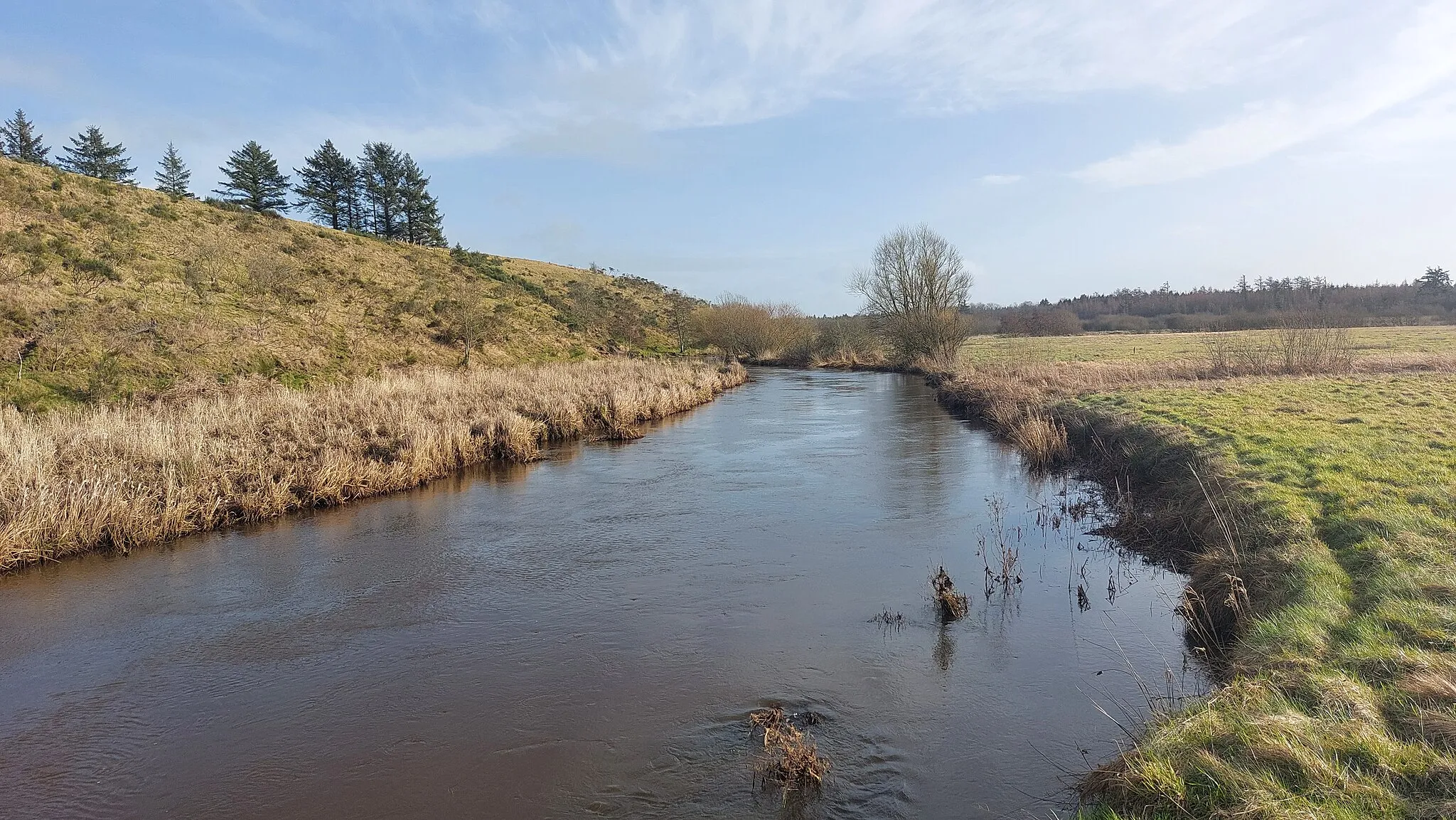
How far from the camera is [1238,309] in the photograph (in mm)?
88312

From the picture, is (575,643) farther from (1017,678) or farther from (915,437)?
(915,437)

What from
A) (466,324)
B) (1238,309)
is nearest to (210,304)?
(466,324)

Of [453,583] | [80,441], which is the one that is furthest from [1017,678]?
[80,441]

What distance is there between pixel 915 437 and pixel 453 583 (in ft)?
42.8

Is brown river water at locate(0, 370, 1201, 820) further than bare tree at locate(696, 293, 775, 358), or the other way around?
bare tree at locate(696, 293, 775, 358)

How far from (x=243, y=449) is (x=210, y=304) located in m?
15.5

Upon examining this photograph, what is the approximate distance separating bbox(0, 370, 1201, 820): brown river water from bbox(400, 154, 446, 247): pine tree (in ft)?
155

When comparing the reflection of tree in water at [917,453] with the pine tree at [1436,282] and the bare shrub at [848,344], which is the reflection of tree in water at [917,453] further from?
the pine tree at [1436,282]

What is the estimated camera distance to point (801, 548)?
10031mm

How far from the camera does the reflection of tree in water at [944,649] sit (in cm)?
657

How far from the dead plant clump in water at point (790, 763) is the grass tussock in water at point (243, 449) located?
30.8 feet

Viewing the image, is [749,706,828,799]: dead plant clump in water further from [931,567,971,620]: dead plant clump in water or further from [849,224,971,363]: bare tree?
[849,224,971,363]: bare tree

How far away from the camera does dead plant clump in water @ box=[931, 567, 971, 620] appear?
754 centimetres

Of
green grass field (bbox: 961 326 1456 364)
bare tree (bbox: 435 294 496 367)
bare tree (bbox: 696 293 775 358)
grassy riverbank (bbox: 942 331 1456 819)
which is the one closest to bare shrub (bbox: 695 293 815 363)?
bare tree (bbox: 696 293 775 358)
